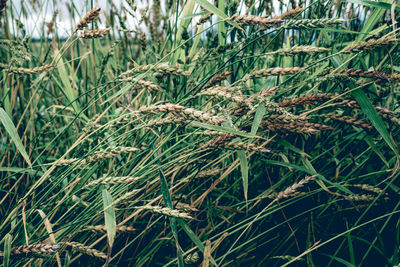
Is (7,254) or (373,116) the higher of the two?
(373,116)

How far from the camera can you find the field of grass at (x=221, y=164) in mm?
833

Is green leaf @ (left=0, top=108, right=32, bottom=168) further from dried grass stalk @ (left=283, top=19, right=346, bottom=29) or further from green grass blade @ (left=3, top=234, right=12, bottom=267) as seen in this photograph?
dried grass stalk @ (left=283, top=19, right=346, bottom=29)

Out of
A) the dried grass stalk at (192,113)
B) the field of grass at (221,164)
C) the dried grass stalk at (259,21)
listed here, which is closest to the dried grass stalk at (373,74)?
the field of grass at (221,164)

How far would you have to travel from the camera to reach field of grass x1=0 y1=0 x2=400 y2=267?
0.83 meters

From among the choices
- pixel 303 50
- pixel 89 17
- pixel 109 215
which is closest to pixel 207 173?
pixel 109 215

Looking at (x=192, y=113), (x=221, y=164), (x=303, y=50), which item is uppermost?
(x=303, y=50)

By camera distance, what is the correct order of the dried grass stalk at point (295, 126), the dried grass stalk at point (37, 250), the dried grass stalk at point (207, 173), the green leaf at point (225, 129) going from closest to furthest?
1. the dried grass stalk at point (37, 250)
2. the green leaf at point (225, 129)
3. the dried grass stalk at point (295, 126)
4. the dried grass stalk at point (207, 173)

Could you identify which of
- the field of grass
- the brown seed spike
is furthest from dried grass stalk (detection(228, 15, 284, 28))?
the brown seed spike

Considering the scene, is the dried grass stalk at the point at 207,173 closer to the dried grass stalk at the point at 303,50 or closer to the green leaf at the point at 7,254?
the dried grass stalk at the point at 303,50

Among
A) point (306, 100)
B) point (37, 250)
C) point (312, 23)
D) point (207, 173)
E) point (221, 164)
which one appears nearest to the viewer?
point (37, 250)

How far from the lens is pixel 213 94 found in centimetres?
79

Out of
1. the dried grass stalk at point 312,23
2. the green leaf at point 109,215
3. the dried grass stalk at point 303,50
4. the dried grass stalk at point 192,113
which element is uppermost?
the dried grass stalk at point 312,23

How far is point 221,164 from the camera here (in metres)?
1.31

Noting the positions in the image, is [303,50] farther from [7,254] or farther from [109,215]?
[7,254]
